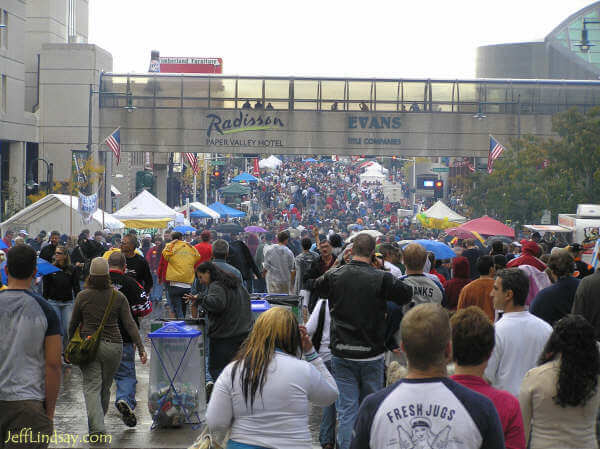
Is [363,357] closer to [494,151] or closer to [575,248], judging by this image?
[575,248]

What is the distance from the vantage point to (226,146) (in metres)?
43.5

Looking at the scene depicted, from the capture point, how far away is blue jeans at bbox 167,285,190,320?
579 inches

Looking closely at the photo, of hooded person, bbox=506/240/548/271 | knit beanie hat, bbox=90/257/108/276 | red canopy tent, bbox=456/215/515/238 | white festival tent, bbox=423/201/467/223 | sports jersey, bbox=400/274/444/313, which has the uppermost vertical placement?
white festival tent, bbox=423/201/467/223

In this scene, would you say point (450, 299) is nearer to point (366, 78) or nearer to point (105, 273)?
point (105, 273)

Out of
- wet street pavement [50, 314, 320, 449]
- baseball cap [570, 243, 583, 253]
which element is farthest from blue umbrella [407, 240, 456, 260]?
wet street pavement [50, 314, 320, 449]

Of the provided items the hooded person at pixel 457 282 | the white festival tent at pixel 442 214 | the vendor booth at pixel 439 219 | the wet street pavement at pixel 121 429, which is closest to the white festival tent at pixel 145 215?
the vendor booth at pixel 439 219

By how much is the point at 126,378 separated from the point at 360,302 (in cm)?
322

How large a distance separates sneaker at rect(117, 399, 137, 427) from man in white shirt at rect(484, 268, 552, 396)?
14.1 feet

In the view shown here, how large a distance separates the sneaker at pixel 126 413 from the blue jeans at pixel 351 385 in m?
2.64

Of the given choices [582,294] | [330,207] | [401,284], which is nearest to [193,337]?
[401,284]

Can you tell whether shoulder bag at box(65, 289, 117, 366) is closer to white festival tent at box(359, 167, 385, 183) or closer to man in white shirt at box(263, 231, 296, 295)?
man in white shirt at box(263, 231, 296, 295)

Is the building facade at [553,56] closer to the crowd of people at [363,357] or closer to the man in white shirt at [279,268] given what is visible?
the man in white shirt at [279,268]

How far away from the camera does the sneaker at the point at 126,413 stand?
29.1ft

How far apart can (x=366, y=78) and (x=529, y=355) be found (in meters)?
39.0
